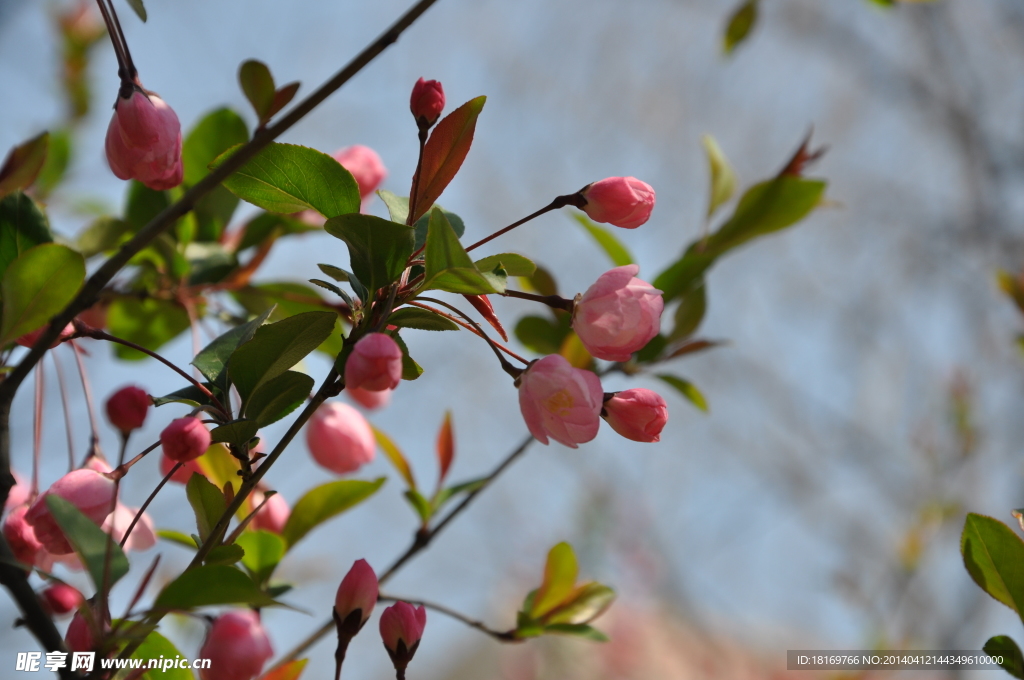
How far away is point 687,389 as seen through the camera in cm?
79

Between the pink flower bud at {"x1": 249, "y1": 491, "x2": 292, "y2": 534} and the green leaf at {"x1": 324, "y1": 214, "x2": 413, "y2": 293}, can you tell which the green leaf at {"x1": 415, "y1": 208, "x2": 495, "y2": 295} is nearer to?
the green leaf at {"x1": 324, "y1": 214, "x2": 413, "y2": 293}

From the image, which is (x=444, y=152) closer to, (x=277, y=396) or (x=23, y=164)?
(x=277, y=396)

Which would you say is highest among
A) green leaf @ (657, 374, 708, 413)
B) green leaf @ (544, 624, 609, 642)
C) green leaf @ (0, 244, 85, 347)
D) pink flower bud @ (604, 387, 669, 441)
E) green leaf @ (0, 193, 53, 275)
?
green leaf @ (0, 193, 53, 275)

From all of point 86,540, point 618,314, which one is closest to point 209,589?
point 86,540

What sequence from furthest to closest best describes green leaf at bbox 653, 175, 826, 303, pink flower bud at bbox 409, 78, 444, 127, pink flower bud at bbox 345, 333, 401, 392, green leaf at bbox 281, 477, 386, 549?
green leaf at bbox 653, 175, 826, 303, green leaf at bbox 281, 477, 386, 549, pink flower bud at bbox 409, 78, 444, 127, pink flower bud at bbox 345, 333, 401, 392

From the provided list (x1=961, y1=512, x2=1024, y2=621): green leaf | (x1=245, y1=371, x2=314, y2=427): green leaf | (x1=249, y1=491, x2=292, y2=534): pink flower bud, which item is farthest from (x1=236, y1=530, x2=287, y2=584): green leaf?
(x1=961, y1=512, x2=1024, y2=621): green leaf

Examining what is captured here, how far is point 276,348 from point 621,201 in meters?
0.23

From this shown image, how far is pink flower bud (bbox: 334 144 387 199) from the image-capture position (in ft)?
2.27

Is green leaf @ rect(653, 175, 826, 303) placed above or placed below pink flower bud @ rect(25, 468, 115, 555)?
above

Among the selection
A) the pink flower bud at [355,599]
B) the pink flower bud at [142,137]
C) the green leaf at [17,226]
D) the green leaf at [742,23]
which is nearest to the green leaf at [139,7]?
the pink flower bud at [142,137]

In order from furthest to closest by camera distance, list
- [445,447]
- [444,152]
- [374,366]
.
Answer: [445,447] → [444,152] → [374,366]

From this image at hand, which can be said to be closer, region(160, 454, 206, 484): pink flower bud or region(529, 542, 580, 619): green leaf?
region(160, 454, 206, 484): pink flower bud

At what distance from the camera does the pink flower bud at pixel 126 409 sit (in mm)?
536

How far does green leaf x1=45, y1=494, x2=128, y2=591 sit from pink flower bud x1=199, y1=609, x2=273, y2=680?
0.13m
